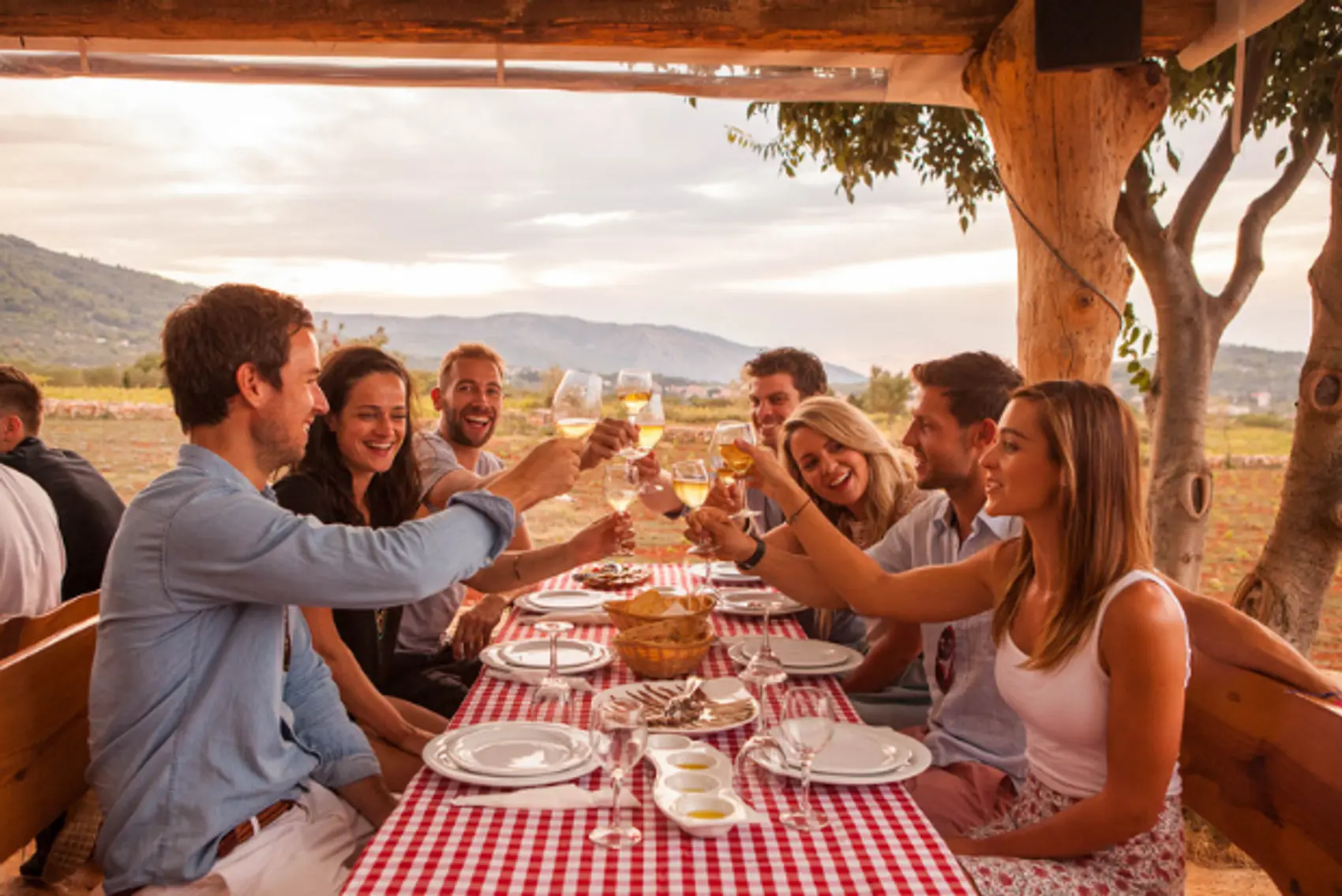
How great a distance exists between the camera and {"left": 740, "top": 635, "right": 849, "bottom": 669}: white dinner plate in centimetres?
226

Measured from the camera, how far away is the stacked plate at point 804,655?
223 cm

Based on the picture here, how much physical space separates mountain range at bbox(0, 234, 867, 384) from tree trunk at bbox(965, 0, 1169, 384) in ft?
10.6

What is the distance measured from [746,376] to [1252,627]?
2514 mm

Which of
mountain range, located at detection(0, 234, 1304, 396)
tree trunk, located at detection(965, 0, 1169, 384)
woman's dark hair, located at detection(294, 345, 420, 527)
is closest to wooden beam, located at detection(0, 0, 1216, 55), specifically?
tree trunk, located at detection(965, 0, 1169, 384)

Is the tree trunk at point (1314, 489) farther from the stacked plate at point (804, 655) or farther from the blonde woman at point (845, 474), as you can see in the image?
the stacked plate at point (804, 655)

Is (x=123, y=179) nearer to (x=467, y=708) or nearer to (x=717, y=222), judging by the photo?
(x=717, y=222)

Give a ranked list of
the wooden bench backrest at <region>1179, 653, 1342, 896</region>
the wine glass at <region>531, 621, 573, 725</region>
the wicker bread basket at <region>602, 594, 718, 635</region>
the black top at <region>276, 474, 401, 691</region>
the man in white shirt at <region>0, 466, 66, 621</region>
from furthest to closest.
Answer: the man in white shirt at <region>0, 466, 66, 621</region> → the black top at <region>276, 474, 401, 691</region> → the wicker bread basket at <region>602, 594, 718, 635</region> → the wine glass at <region>531, 621, 573, 725</region> → the wooden bench backrest at <region>1179, 653, 1342, 896</region>

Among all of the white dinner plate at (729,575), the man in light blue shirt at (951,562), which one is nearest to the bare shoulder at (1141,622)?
the man in light blue shirt at (951,562)

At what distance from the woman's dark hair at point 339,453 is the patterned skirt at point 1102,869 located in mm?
1894

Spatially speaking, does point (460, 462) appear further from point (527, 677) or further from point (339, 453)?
point (527, 677)

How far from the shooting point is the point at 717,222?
9500 millimetres

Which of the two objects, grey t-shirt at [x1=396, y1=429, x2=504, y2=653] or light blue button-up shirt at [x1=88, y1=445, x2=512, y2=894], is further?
grey t-shirt at [x1=396, y1=429, x2=504, y2=653]

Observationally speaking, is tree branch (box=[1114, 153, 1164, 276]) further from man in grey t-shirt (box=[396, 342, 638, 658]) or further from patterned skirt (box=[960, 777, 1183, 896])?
patterned skirt (box=[960, 777, 1183, 896])

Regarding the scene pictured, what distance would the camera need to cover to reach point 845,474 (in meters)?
3.10
